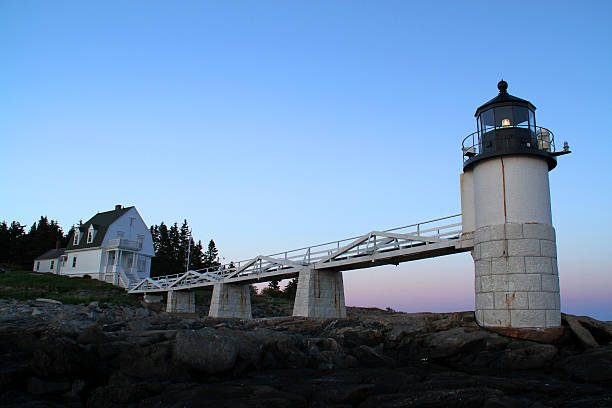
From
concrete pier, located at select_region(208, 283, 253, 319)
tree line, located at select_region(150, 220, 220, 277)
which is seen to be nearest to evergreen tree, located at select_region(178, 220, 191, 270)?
tree line, located at select_region(150, 220, 220, 277)

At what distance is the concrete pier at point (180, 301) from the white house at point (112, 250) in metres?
10.9

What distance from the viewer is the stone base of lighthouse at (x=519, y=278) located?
593 inches

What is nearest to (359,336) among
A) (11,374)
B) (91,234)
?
(11,374)

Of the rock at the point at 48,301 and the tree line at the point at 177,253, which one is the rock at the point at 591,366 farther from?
the tree line at the point at 177,253

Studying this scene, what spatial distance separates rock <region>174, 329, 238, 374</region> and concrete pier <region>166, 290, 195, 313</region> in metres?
28.5

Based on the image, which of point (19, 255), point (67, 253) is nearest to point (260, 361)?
point (67, 253)

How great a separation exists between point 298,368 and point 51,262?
5590cm

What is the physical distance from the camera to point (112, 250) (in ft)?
165

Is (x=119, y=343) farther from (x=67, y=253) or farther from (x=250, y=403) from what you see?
(x=67, y=253)

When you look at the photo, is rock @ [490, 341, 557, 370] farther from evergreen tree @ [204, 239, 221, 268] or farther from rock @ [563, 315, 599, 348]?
evergreen tree @ [204, 239, 221, 268]

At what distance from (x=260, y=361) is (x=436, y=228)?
10236 millimetres

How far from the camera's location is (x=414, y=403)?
28.8 feet

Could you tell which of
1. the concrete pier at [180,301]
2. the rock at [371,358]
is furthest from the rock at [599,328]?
the concrete pier at [180,301]

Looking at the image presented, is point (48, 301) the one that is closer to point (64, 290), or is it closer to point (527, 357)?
point (64, 290)
